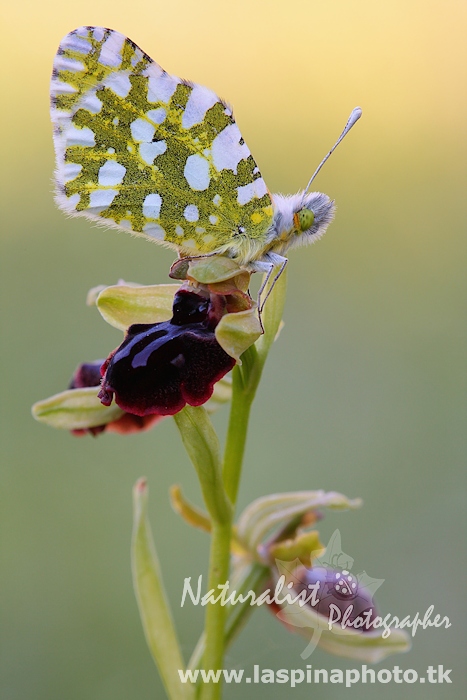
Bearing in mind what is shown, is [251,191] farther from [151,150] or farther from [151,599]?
[151,599]

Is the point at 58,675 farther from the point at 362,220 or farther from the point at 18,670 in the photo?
the point at 362,220

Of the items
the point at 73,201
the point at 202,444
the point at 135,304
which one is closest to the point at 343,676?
the point at 202,444

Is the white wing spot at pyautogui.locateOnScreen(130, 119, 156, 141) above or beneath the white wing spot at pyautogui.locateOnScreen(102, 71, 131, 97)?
beneath

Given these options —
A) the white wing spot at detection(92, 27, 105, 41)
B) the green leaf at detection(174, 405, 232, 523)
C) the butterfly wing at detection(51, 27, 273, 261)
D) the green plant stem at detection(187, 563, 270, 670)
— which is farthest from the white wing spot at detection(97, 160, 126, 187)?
the green plant stem at detection(187, 563, 270, 670)

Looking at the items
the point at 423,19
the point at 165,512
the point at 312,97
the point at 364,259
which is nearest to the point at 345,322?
the point at 364,259

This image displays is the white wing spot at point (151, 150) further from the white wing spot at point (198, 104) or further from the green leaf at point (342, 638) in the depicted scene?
the green leaf at point (342, 638)

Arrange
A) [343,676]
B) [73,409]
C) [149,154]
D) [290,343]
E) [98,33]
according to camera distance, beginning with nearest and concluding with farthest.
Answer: [98,33], [149,154], [73,409], [343,676], [290,343]

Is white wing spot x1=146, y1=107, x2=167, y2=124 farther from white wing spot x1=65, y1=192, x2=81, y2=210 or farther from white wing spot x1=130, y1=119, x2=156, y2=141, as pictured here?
white wing spot x1=65, y1=192, x2=81, y2=210

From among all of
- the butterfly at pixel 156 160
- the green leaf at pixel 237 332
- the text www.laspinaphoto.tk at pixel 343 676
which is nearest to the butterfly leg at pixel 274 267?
the butterfly at pixel 156 160

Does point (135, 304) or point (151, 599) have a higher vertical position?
point (135, 304)
